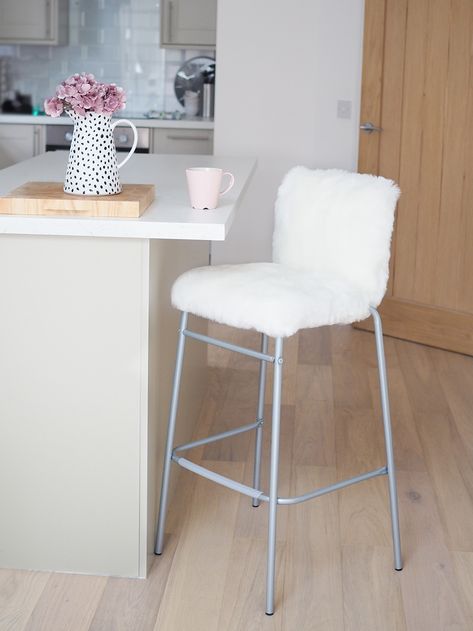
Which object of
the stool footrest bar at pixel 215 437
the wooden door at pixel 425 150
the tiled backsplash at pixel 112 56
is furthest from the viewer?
the tiled backsplash at pixel 112 56

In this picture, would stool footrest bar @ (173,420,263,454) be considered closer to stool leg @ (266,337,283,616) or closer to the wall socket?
stool leg @ (266,337,283,616)

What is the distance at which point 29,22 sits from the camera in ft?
19.6

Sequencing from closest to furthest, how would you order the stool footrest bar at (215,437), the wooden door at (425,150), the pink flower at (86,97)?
the pink flower at (86,97), the stool footrest bar at (215,437), the wooden door at (425,150)

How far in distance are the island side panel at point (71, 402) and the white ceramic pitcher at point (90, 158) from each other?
0.46ft

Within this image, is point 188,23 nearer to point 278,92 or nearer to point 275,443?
point 278,92

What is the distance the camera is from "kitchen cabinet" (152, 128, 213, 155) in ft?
18.9

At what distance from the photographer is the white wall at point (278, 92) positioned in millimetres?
4895

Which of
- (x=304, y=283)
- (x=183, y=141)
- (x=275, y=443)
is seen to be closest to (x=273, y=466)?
(x=275, y=443)

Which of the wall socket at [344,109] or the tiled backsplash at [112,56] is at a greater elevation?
the tiled backsplash at [112,56]

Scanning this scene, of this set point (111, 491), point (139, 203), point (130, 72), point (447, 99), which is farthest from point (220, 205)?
point (130, 72)

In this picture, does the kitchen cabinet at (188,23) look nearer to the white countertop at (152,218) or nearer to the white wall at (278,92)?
the white wall at (278,92)

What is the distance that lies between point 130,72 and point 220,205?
161 inches

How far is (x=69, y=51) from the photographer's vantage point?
20.7 feet

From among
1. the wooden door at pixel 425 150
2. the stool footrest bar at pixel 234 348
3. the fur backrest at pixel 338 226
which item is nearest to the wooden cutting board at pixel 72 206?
the stool footrest bar at pixel 234 348
